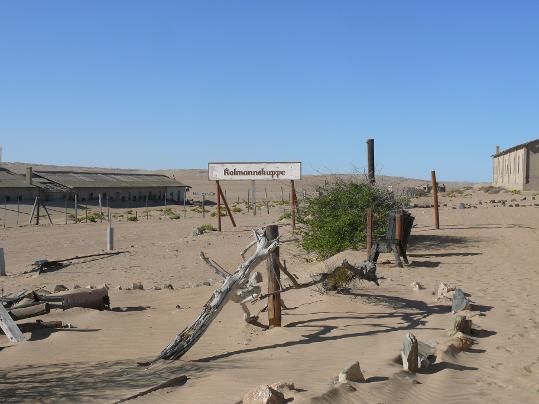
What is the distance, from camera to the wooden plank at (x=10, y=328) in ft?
32.9

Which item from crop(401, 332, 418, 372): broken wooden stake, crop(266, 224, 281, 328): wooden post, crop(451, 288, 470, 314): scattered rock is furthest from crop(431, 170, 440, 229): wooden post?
crop(401, 332, 418, 372): broken wooden stake

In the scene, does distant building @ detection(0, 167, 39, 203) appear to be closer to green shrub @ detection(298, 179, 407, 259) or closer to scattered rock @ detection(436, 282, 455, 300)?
green shrub @ detection(298, 179, 407, 259)

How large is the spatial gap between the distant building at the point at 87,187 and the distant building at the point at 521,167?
28800 millimetres

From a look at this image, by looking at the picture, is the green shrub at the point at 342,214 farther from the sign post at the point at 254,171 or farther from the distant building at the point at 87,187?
the distant building at the point at 87,187

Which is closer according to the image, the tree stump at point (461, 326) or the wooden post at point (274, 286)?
the tree stump at point (461, 326)

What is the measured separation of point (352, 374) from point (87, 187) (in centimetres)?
4743

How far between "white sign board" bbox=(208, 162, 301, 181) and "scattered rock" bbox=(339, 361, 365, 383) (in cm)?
2146

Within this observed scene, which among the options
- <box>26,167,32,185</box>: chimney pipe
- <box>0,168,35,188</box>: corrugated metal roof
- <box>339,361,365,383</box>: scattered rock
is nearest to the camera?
<box>339,361,365,383</box>: scattered rock

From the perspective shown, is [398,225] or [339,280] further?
[398,225]

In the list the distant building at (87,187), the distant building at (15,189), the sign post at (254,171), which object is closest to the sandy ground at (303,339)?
the sign post at (254,171)

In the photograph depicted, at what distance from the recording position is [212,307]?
884cm

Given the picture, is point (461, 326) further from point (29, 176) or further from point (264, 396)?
point (29, 176)

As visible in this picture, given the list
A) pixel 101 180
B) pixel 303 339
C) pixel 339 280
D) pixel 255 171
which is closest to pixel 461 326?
pixel 303 339

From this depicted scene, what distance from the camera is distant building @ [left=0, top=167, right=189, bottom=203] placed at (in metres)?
47.6
